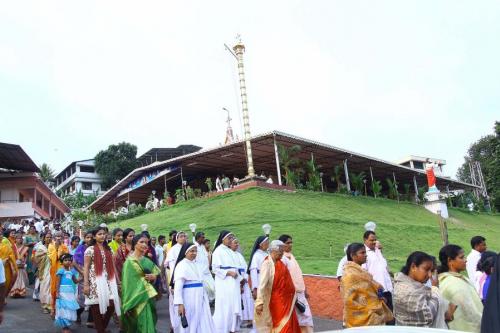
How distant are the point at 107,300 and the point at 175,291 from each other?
132cm

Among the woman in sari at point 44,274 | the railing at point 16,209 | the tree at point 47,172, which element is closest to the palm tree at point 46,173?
the tree at point 47,172

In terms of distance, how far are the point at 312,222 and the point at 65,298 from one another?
12.4 m

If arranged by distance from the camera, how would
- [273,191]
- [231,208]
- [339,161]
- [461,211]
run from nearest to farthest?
1. [231,208]
2. [273,191]
3. [339,161]
4. [461,211]

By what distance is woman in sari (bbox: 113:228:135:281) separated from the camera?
325 inches

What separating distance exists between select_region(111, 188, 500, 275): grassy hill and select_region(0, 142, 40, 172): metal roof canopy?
10.1 metres

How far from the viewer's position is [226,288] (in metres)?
8.14

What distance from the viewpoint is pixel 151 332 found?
20.5 feet

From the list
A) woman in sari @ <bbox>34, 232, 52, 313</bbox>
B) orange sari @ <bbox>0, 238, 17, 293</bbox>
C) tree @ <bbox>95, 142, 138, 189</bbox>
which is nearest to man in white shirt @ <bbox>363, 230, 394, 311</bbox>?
woman in sari @ <bbox>34, 232, 52, 313</bbox>

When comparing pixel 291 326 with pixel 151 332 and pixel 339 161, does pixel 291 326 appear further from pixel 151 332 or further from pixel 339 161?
pixel 339 161

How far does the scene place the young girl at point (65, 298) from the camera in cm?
764

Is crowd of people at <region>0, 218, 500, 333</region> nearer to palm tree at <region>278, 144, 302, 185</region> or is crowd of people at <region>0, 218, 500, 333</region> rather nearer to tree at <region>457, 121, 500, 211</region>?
palm tree at <region>278, 144, 302, 185</region>

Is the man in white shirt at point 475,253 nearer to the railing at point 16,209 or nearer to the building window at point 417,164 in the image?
the railing at point 16,209

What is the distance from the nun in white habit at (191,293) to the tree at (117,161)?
49.6m

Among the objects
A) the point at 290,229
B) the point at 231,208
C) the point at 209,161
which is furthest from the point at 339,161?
the point at 290,229
